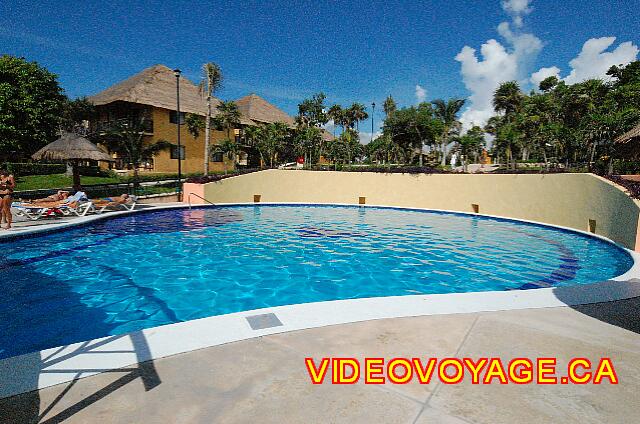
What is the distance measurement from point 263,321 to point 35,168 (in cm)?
3817

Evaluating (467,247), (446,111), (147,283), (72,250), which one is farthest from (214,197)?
(446,111)

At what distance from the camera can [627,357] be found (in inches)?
138

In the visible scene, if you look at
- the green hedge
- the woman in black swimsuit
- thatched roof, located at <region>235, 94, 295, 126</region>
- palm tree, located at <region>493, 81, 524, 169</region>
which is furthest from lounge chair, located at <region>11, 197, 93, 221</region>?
palm tree, located at <region>493, 81, 524, 169</region>

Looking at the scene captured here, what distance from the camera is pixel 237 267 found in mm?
9312

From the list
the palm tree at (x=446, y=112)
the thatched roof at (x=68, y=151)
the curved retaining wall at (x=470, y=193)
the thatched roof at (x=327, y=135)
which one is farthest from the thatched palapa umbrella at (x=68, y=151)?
the thatched roof at (x=327, y=135)

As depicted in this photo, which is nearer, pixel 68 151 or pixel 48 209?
pixel 48 209

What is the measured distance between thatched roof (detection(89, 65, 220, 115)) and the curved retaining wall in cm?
1650

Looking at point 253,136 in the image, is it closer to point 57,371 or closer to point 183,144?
point 183,144

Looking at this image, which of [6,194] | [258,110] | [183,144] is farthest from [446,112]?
[6,194]

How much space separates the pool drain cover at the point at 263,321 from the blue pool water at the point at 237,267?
7.62 feet

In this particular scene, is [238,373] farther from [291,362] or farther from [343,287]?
[343,287]

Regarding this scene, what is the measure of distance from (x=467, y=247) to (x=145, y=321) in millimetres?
10184

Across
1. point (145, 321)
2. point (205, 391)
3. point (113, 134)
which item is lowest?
point (145, 321)

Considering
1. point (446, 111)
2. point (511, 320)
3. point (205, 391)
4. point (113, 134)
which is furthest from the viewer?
point (446, 111)
